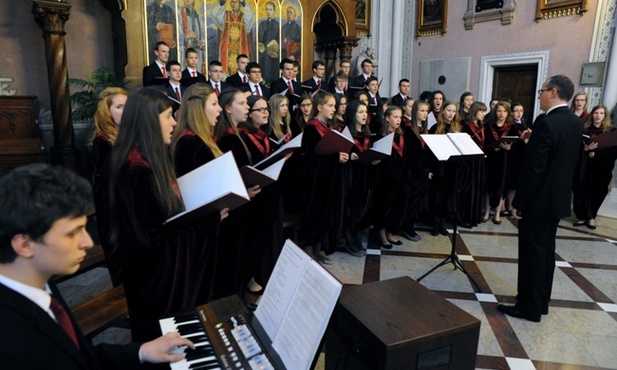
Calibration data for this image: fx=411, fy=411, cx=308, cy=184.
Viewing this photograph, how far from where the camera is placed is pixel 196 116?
8.56ft

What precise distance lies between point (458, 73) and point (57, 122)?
9459 millimetres

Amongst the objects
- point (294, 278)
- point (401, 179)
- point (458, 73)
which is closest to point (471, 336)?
point (294, 278)

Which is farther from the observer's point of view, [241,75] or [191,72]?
[241,75]

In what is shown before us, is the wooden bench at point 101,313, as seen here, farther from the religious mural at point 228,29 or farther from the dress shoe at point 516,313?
the religious mural at point 228,29

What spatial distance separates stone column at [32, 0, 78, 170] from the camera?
5641mm

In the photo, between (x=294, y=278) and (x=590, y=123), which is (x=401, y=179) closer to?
(x=590, y=123)

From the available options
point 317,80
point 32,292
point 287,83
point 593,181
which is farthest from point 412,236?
point 32,292

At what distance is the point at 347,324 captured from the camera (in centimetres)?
175

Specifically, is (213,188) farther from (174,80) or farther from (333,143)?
(174,80)

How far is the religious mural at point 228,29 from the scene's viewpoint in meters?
7.00

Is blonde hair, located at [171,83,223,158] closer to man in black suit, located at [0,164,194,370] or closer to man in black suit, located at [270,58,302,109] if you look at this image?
man in black suit, located at [0,164,194,370]

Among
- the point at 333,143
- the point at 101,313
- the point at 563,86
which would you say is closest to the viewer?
the point at 101,313

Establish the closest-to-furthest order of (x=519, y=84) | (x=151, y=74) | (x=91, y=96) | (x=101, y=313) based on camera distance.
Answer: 1. (x=101, y=313)
2. (x=91, y=96)
3. (x=151, y=74)
4. (x=519, y=84)

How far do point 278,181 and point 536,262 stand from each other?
6.94 ft
